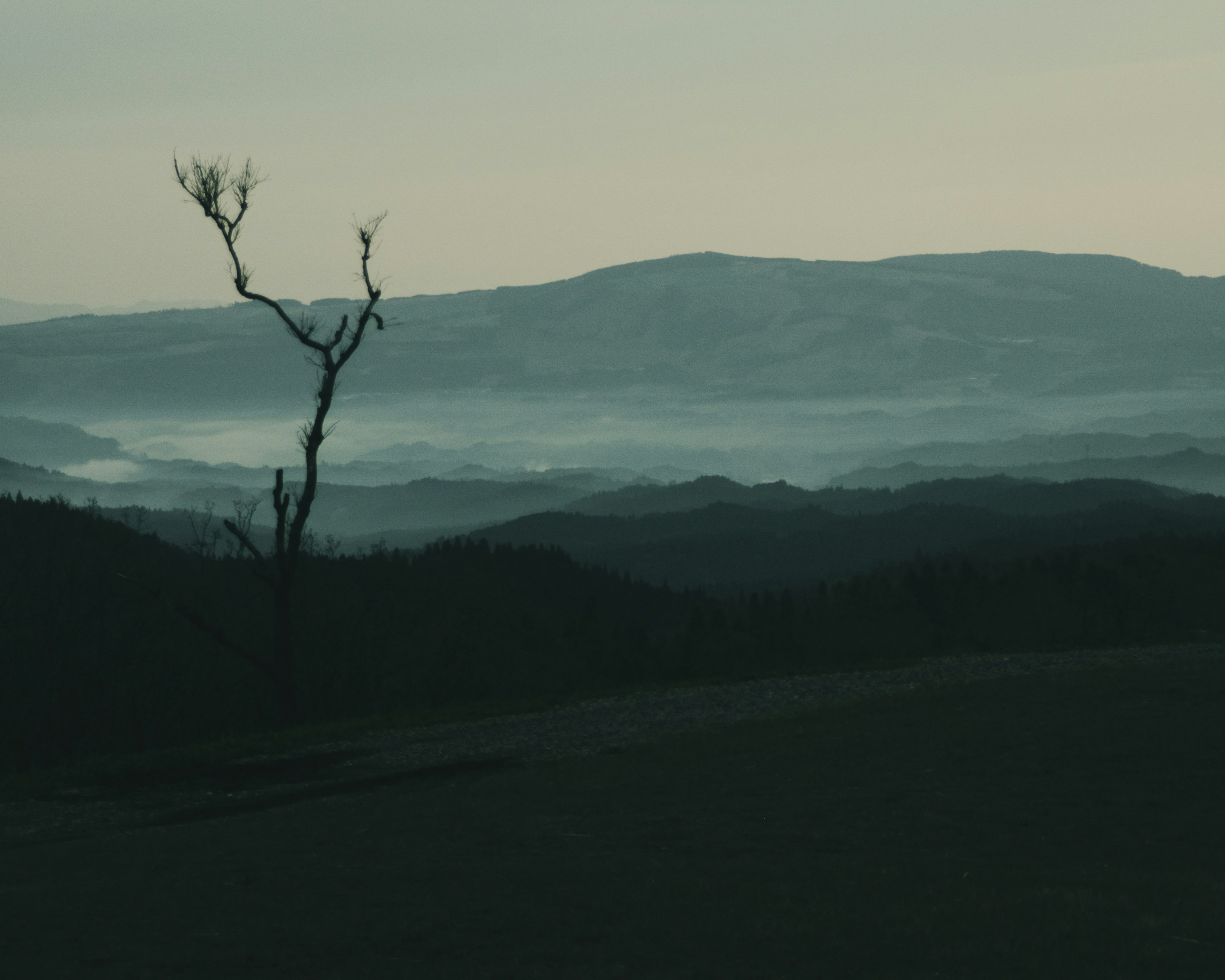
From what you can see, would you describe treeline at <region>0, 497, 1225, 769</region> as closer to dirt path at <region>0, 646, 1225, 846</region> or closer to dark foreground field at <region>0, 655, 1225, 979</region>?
dirt path at <region>0, 646, 1225, 846</region>

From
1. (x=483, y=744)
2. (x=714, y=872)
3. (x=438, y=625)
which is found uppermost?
(x=714, y=872)

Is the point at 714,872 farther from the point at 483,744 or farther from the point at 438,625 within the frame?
the point at 438,625

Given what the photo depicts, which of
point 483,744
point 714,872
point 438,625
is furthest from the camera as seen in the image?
point 438,625

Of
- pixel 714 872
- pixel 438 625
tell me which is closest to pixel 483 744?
pixel 714 872

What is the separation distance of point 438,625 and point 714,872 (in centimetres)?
9489

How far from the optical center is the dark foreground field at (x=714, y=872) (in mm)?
10320

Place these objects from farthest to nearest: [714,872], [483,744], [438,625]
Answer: [438,625] → [483,744] → [714,872]

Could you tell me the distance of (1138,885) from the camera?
12102 millimetres

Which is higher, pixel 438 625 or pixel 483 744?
pixel 483 744

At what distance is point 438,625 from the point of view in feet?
351

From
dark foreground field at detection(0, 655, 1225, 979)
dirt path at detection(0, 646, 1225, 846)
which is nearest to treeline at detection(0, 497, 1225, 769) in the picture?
dirt path at detection(0, 646, 1225, 846)

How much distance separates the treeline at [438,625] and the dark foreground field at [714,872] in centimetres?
1600

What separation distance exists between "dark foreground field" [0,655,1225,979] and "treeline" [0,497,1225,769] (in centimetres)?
1600

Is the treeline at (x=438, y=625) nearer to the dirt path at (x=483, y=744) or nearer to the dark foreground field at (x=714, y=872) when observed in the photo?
the dirt path at (x=483, y=744)
